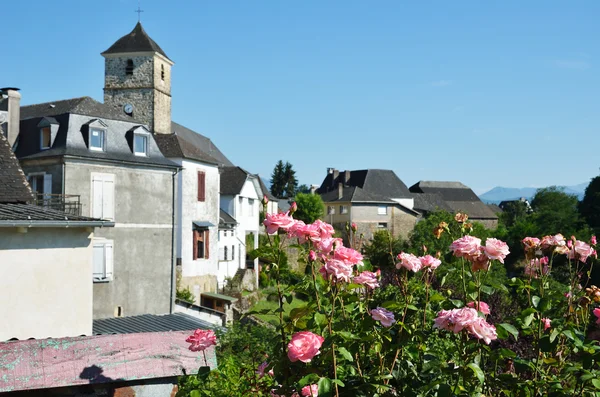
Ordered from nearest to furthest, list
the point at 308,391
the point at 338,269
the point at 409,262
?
the point at 338,269, the point at 308,391, the point at 409,262

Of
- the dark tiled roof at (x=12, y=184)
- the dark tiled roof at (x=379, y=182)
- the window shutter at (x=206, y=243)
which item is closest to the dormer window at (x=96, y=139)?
the window shutter at (x=206, y=243)

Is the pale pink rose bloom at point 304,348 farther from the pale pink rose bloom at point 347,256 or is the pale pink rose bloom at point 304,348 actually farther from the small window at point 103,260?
the small window at point 103,260

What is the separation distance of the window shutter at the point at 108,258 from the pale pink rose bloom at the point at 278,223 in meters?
20.8

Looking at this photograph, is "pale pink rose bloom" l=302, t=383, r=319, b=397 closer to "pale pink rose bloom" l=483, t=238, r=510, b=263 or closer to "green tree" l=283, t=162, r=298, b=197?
"pale pink rose bloom" l=483, t=238, r=510, b=263

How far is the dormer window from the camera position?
24.6 m

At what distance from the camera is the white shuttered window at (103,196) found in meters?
23.6

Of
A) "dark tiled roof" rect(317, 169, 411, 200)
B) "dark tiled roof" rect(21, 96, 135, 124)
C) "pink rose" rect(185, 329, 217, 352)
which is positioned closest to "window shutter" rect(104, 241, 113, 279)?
"dark tiled roof" rect(21, 96, 135, 124)

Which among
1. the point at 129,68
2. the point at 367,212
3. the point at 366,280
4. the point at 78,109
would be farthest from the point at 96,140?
the point at 367,212

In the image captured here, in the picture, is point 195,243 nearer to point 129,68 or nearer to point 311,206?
point 129,68

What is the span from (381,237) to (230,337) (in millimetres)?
39369

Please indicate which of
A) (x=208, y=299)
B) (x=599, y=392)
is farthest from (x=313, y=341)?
(x=208, y=299)

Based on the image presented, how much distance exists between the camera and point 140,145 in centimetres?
2595

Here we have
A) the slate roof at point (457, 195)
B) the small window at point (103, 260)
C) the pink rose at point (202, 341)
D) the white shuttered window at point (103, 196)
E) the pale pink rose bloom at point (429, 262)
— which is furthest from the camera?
the slate roof at point (457, 195)

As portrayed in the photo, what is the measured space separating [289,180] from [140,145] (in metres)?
65.2
